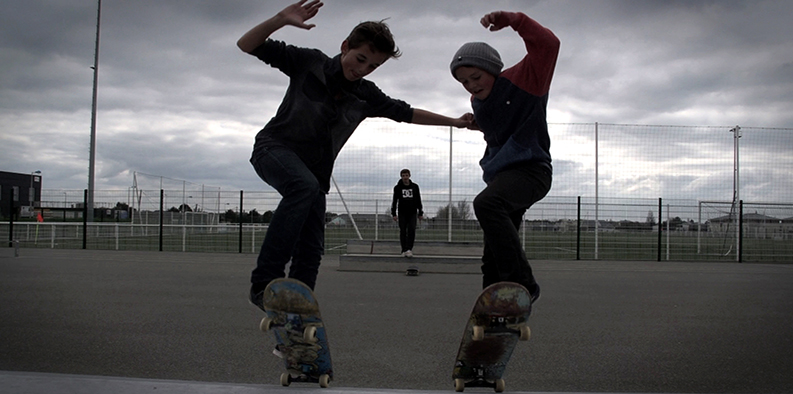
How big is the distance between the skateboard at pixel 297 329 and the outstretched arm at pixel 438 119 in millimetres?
1412

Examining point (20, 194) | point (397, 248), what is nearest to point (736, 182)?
point (397, 248)

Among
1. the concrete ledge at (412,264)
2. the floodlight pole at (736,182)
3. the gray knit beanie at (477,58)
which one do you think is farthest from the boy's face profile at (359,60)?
the floodlight pole at (736,182)

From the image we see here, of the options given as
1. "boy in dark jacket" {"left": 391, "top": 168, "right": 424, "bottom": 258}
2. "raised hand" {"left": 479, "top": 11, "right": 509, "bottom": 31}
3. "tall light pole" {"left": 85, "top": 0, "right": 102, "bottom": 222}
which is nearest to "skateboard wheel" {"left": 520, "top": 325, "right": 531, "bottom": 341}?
"raised hand" {"left": 479, "top": 11, "right": 509, "bottom": 31}

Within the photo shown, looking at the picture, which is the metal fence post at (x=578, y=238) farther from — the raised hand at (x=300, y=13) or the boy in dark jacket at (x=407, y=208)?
the raised hand at (x=300, y=13)

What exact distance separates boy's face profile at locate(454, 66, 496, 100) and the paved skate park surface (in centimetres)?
146

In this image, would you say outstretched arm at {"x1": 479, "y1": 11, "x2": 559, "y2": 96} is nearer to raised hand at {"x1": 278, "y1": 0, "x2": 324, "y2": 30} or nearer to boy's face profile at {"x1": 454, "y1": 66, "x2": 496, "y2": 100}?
boy's face profile at {"x1": 454, "y1": 66, "x2": 496, "y2": 100}

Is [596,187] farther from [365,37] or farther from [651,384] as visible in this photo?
[365,37]

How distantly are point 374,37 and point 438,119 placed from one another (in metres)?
0.83

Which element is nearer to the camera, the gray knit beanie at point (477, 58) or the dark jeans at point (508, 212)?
the dark jeans at point (508, 212)

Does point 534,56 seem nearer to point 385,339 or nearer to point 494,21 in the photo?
point 494,21

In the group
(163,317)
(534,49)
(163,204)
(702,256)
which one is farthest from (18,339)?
(702,256)

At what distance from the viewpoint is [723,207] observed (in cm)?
1574

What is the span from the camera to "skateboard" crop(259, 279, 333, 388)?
208cm

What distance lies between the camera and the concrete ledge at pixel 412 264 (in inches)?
378
